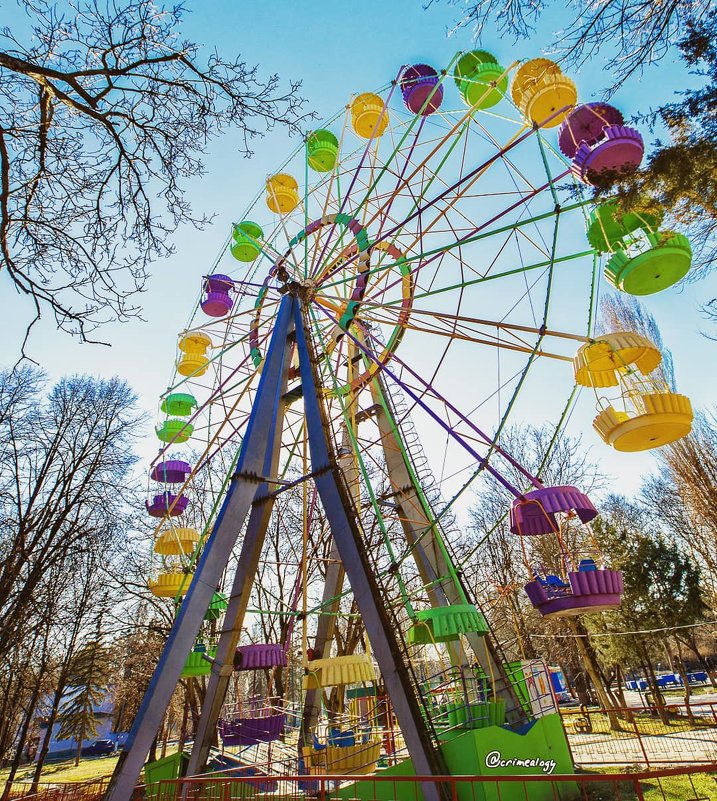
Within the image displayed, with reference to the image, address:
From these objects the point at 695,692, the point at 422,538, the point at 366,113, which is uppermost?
the point at 366,113

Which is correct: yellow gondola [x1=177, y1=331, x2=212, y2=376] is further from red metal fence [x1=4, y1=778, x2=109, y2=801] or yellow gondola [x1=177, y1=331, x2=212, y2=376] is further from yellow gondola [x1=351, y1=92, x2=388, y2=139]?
red metal fence [x1=4, y1=778, x2=109, y2=801]

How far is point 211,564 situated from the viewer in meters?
8.64

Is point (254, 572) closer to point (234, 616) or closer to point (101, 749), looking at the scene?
point (234, 616)

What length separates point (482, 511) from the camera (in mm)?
24328

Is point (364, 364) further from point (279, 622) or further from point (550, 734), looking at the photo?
point (279, 622)

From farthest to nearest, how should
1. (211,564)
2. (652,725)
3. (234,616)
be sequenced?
(652,725)
(234,616)
(211,564)

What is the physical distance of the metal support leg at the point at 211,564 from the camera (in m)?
7.20

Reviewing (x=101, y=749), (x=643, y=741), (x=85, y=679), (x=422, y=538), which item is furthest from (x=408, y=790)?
(x=101, y=749)

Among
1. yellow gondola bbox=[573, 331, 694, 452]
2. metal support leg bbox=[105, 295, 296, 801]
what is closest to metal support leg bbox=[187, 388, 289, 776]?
metal support leg bbox=[105, 295, 296, 801]

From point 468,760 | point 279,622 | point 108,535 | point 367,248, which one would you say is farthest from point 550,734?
point 279,622

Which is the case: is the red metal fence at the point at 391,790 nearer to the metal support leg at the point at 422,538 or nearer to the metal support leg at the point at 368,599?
the metal support leg at the point at 368,599

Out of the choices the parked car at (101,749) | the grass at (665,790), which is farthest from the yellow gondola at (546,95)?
the parked car at (101,749)

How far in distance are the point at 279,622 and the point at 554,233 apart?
63.2ft

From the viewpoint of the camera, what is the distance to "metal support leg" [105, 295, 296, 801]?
7203 mm
